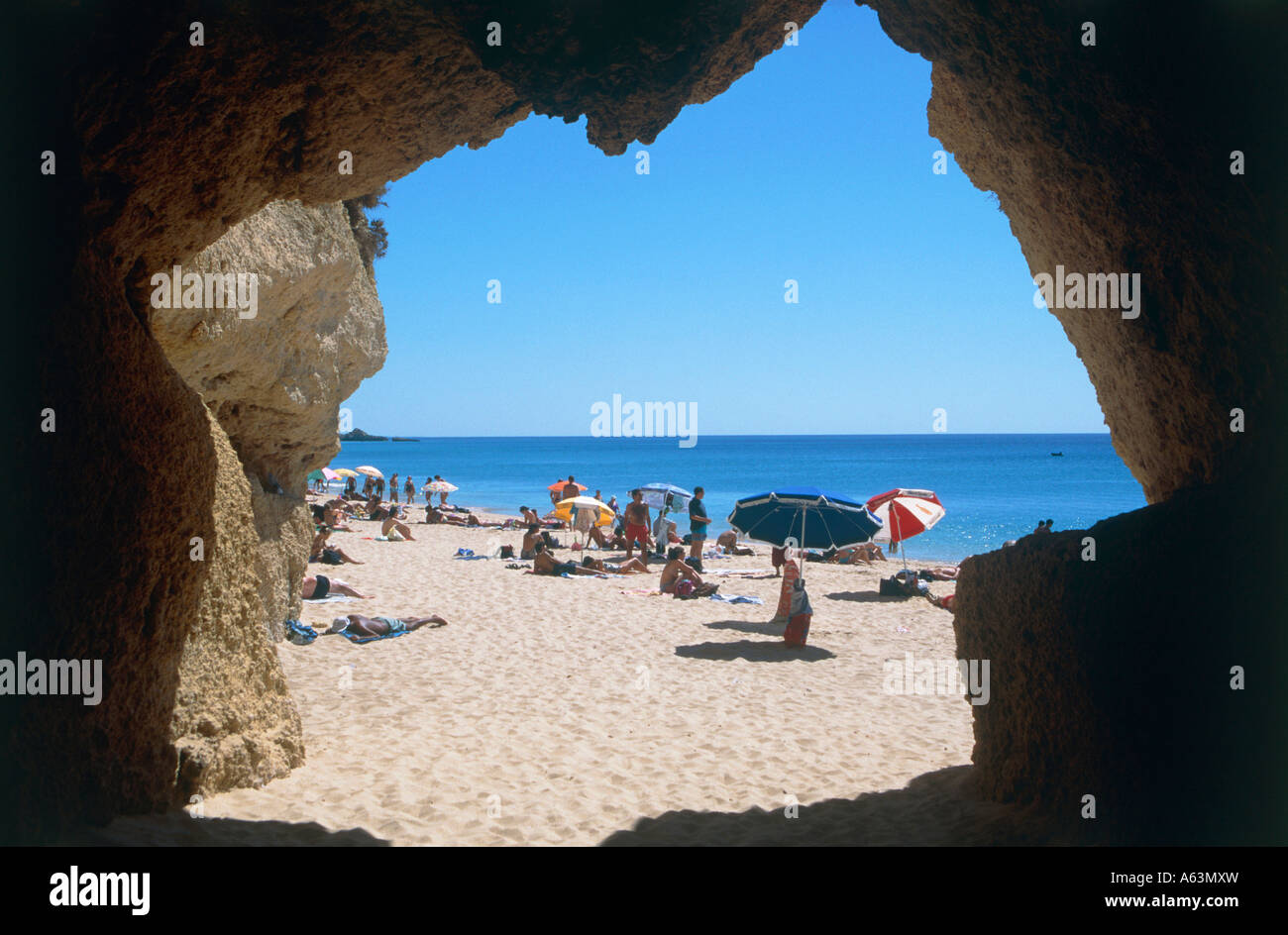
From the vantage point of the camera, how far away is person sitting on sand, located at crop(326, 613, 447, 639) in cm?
992

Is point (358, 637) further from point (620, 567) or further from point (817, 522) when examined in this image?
point (620, 567)

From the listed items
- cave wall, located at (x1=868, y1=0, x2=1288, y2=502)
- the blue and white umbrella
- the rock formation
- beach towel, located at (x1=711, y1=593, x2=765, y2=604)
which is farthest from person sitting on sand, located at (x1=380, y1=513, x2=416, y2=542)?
cave wall, located at (x1=868, y1=0, x2=1288, y2=502)

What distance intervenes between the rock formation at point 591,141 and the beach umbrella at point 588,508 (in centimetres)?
1431

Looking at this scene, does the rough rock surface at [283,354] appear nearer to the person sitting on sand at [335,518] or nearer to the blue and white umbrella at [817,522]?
the blue and white umbrella at [817,522]

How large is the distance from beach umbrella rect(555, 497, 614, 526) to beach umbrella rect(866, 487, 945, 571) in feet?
22.8

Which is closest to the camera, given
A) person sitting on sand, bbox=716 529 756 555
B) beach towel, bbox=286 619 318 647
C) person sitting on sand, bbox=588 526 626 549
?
beach towel, bbox=286 619 318 647

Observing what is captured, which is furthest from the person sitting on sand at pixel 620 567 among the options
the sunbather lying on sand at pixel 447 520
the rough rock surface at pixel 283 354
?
the sunbather lying on sand at pixel 447 520

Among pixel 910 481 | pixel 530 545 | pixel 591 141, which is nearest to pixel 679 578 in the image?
pixel 530 545

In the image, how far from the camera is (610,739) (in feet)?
22.1

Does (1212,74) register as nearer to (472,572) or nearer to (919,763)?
(919,763)

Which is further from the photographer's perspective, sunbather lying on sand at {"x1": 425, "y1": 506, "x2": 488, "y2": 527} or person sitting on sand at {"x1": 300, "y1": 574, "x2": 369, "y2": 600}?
A: sunbather lying on sand at {"x1": 425, "y1": 506, "x2": 488, "y2": 527}

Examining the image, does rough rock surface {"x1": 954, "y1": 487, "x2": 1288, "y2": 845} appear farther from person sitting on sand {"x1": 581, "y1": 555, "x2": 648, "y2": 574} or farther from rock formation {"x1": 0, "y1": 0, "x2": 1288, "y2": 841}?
person sitting on sand {"x1": 581, "y1": 555, "x2": 648, "y2": 574}

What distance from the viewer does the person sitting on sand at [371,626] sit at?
9.92 meters
